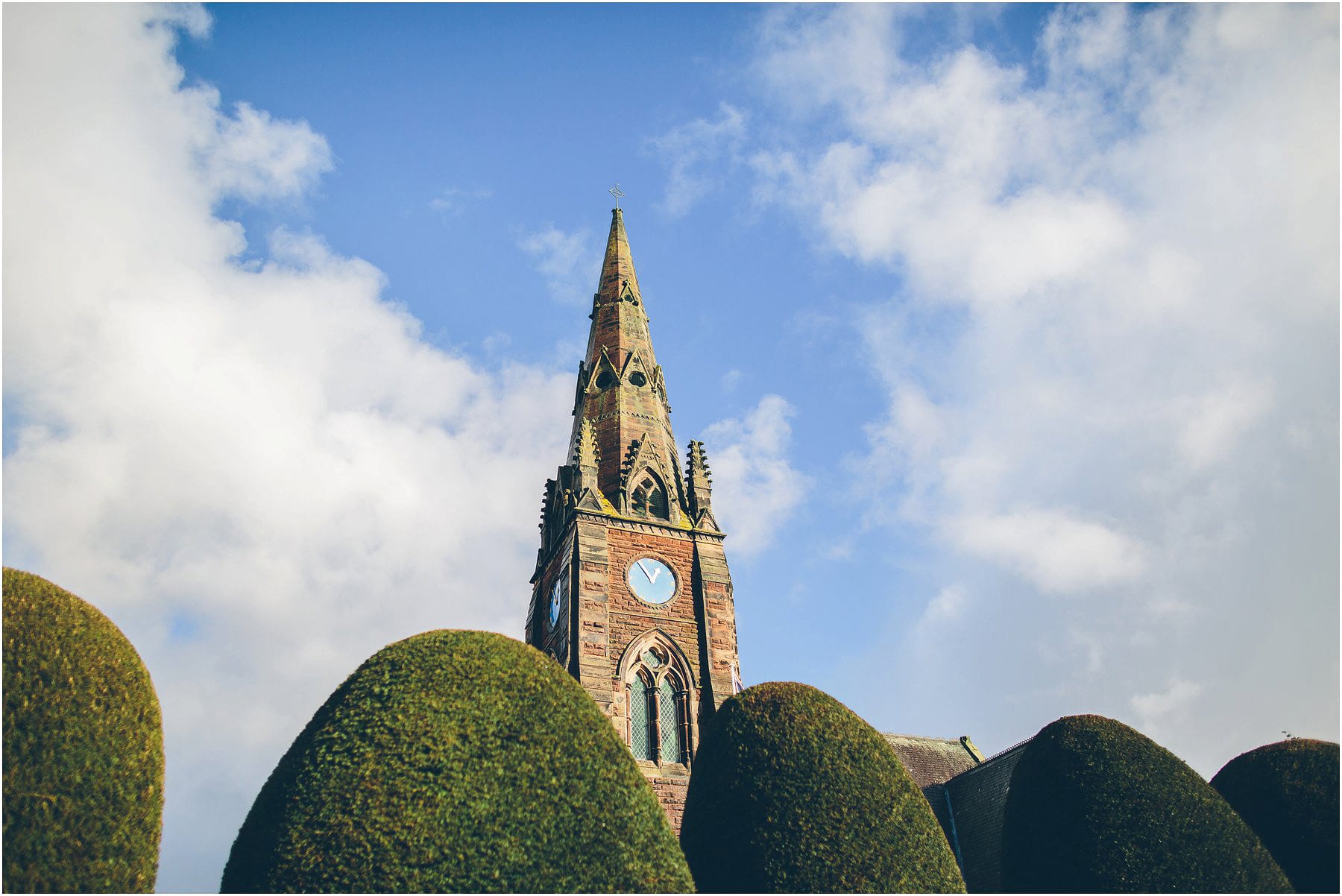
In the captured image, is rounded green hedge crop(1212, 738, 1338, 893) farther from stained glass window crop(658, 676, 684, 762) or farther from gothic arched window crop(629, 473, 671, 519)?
gothic arched window crop(629, 473, 671, 519)

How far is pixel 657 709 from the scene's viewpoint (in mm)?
24109

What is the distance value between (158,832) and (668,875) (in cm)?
542

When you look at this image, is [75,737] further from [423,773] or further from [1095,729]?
[1095,729]

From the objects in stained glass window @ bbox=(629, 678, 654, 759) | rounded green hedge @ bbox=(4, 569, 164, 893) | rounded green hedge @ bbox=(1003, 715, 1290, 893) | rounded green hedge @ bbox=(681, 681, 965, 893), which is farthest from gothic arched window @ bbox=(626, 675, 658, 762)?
rounded green hedge @ bbox=(4, 569, 164, 893)

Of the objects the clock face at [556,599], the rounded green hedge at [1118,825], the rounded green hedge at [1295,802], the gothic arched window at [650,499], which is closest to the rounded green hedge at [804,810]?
the rounded green hedge at [1118,825]

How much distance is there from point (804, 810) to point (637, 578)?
14020 millimetres

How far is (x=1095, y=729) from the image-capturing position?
49.3 ft

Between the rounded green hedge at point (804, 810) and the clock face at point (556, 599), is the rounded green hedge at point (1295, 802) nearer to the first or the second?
the rounded green hedge at point (804, 810)

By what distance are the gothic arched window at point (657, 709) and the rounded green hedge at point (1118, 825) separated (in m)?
10.2

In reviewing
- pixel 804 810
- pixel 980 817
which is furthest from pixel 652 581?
pixel 804 810

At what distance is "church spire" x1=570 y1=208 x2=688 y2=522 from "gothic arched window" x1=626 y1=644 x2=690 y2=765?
195 inches

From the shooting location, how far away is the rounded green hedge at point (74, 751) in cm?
838

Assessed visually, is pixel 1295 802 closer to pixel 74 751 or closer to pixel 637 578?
pixel 637 578

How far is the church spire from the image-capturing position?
2902 centimetres
